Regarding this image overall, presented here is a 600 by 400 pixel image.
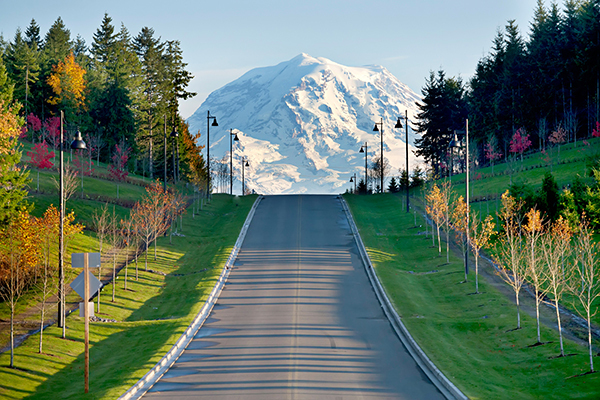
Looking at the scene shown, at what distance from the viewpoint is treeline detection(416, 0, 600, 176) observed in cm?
7688

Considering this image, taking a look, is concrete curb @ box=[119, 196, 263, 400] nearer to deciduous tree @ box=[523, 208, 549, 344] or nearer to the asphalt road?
the asphalt road

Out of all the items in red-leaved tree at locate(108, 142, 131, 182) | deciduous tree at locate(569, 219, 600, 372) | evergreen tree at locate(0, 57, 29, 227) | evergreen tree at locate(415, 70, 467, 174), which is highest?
evergreen tree at locate(415, 70, 467, 174)

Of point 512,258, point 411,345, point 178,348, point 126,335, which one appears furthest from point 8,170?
point 512,258

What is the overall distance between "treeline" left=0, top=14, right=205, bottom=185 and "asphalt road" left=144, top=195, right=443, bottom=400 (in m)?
53.9

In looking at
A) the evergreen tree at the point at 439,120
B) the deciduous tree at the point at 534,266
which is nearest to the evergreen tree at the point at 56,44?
the evergreen tree at the point at 439,120

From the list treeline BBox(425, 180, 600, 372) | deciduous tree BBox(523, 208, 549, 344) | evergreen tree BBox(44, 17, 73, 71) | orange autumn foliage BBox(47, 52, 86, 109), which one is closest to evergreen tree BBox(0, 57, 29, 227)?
treeline BBox(425, 180, 600, 372)

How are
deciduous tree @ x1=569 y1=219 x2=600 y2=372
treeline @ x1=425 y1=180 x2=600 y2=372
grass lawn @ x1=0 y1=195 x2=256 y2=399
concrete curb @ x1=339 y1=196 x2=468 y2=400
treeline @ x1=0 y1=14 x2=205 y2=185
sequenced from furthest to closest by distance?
1. treeline @ x1=0 y1=14 x2=205 y2=185
2. treeline @ x1=425 y1=180 x2=600 y2=372
3. deciduous tree @ x1=569 y1=219 x2=600 y2=372
4. grass lawn @ x1=0 y1=195 x2=256 y2=399
5. concrete curb @ x1=339 y1=196 x2=468 y2=400

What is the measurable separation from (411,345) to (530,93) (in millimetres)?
71879

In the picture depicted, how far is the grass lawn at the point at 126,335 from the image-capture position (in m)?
19.5

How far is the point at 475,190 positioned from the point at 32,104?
72.6 meters

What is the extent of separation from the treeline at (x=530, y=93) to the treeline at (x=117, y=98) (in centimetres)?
4116

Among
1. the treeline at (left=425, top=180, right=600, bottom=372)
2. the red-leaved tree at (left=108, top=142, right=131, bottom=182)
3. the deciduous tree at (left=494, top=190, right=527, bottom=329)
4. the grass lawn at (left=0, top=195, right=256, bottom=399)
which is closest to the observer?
the grass lawn at (left=0, top=195, right=256, bottom=399)

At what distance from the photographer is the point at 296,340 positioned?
24.0 metres

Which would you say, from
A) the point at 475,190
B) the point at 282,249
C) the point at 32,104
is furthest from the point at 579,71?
the point at 32,104
